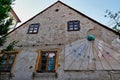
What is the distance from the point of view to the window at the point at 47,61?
7426mm

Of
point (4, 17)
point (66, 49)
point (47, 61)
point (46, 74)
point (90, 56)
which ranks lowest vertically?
point (46, 74)

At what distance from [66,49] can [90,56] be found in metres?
1.29

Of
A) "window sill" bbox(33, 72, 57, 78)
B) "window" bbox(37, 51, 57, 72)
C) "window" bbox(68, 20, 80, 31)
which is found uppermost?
"window" bbox(68, 20, 80, 31)

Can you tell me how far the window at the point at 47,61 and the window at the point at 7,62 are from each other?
5.05 feet

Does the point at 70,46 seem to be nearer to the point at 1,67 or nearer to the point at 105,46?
the point at 105,46

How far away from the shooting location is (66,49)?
26.0 ft

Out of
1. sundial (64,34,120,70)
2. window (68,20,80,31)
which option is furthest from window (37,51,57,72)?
window (68,20,80,31)

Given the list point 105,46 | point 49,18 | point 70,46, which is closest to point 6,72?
point 70,46

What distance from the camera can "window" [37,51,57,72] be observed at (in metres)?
7.43

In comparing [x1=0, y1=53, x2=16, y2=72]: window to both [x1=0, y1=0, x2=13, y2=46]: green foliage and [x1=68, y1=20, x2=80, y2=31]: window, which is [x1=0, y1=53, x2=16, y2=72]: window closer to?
[x1=0, y1=0, x2=13, y2=46]: green foliage

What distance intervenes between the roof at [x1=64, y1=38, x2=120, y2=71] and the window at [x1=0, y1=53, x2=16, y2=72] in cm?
282

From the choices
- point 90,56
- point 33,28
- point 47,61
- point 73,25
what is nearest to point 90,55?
point 90,56

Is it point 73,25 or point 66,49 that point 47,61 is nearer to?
point 66,49

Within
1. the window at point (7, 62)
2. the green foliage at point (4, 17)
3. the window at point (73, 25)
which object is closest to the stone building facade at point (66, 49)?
the window at point (73, 25)
